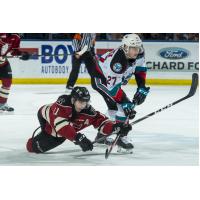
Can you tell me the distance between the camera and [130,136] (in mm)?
5359

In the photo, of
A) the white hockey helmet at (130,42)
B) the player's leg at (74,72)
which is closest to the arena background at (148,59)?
the player's leg at (74,72)

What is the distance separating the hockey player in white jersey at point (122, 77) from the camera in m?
4.82

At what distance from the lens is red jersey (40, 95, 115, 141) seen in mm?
4520

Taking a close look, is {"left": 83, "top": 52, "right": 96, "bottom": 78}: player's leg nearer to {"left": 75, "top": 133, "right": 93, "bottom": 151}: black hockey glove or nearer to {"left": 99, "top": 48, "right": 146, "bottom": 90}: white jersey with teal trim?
{"left": 99, "top": 48, "right": 146, "bottom": 90}: white jersey with teal trim

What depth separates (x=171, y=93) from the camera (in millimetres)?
7148

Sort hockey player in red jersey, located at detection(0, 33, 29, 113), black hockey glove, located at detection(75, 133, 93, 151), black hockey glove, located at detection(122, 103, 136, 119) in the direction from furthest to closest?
1. hockey player in red jersey, located at detection(0, 33, 29, 113)
2. black hockey glove, located at detection(122, 103, 136, 119)
3. black hockey glove, located at detection(75, 133, 93, 151)

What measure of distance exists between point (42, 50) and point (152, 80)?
1277 millimetres

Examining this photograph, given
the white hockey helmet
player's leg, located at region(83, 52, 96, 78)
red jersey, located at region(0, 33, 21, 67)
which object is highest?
the white hockey helmet

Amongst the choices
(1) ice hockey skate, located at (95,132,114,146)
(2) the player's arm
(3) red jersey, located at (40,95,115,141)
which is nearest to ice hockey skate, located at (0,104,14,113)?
(1) ice hockey skate, located at (95,132,114,146)

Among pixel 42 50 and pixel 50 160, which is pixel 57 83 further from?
pixel 50 160

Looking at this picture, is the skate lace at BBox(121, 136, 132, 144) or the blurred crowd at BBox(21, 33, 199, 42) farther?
the blurred crowd at BBox(21, 33, 199, 42)

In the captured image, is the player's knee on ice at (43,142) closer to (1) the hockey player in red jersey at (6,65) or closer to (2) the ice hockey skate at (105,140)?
(2) the ice hockey skate at (105,140)
